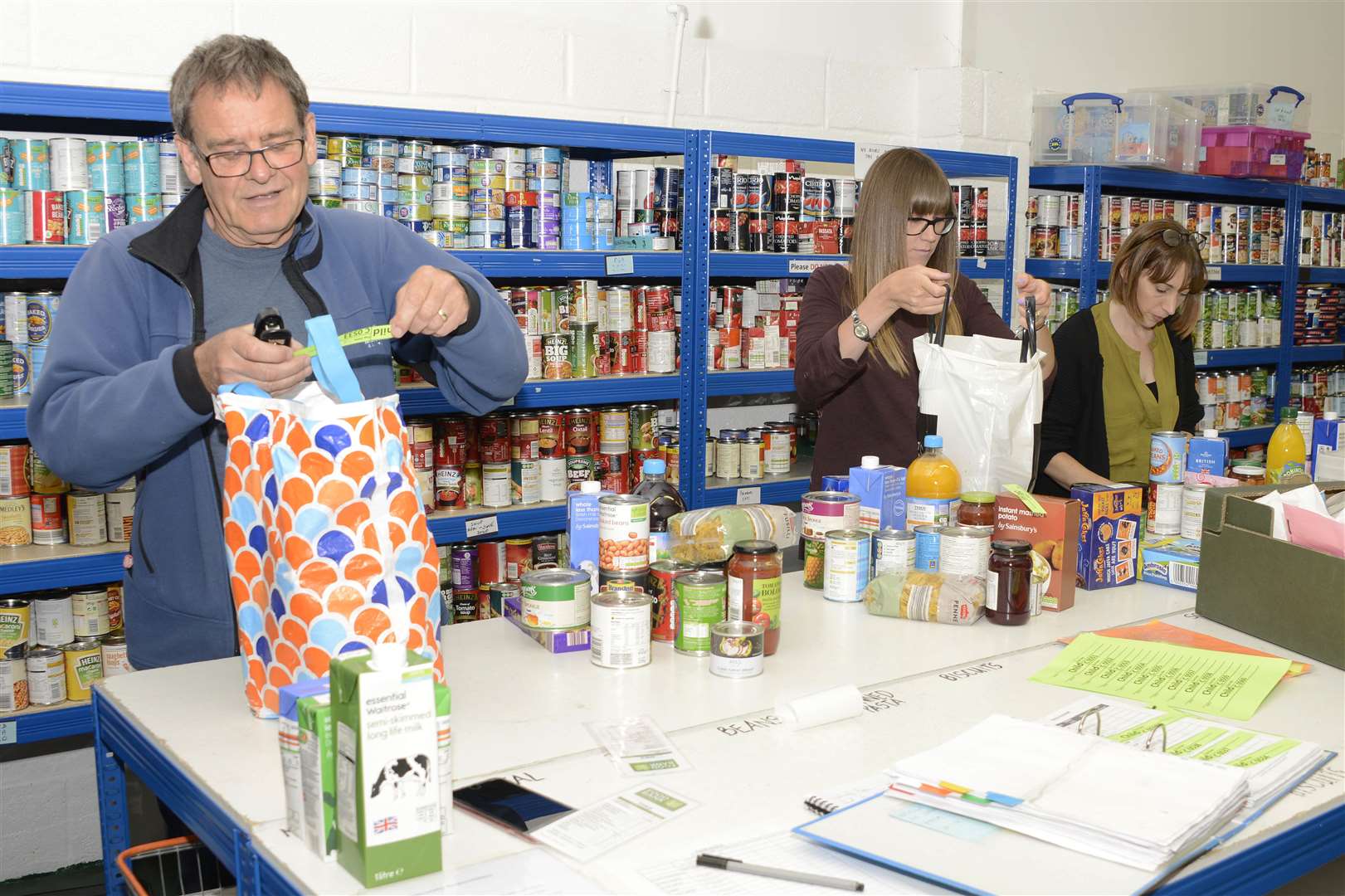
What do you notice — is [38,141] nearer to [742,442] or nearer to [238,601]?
[238,601]

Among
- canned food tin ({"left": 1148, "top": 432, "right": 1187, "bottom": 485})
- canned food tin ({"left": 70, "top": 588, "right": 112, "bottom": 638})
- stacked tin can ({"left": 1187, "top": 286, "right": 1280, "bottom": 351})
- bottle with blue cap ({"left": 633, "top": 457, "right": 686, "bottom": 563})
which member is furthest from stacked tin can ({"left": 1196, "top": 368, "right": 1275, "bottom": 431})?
canned food tin ({"left": 70, "top": 588, "right": 112, "bottom": 638})

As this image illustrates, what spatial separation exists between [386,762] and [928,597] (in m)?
1.32

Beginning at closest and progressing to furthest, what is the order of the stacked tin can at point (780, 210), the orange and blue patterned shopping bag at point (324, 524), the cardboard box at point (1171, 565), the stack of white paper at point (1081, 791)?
the stack of white paper at point (1081, 791) < the orange and blue patterned shopping bag at point (324, 524) < the cardboard box at point (1171, 565) < the stacked tin can at point (780, 210)

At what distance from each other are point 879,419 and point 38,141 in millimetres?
2296

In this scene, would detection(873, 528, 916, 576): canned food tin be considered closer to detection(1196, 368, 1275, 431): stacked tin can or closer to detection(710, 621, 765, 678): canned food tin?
detection(710, 621, 765, 678): canned food tin

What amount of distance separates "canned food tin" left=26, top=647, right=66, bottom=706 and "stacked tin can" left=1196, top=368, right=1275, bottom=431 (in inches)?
199

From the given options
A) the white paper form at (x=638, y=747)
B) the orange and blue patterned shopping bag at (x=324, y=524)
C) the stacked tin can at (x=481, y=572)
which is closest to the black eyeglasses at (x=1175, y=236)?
the stacked tin can at (x=481, y=572)

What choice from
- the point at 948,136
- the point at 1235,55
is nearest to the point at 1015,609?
the point at 948,136

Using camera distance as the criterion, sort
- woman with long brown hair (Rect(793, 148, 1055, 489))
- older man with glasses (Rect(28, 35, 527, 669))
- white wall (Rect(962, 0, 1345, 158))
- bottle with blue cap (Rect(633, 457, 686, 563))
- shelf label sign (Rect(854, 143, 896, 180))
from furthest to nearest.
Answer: white wall (Rect(962, 0, 1345, 158))
shelf label sign (Rect(854, 143, 896, 180))
woman with long brown hair (Rect(793, 148, 1055, 489))
bottle with blue cap (Rect(633, 457, 686, 563))
older man with glasses (Rect(28, 35, 527, 669))

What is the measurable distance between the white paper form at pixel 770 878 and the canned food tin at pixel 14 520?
2575 mm

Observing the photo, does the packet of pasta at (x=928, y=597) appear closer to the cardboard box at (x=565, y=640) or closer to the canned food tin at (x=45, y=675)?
the cardboard box at (x=565, y=640)

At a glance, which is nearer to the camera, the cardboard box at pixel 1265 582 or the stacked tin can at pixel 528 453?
the cardboard box at pixel 1265 582

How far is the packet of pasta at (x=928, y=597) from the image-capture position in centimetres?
233

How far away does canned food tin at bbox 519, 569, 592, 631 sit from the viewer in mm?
2117
